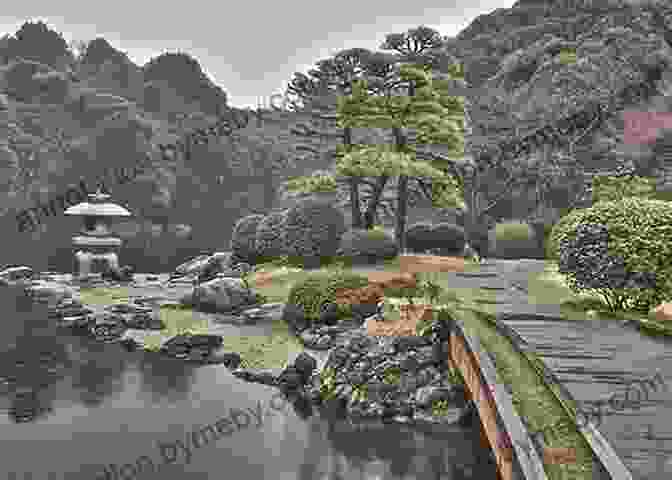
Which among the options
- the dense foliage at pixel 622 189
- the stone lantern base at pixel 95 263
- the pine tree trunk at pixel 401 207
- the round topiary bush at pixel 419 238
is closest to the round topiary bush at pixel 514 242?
the dense foliage at pixel 622 189

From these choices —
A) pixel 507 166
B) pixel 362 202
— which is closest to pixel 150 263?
pixel 362 202

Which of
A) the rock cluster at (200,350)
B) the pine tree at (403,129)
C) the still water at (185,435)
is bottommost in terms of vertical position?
the still water at (185,435)

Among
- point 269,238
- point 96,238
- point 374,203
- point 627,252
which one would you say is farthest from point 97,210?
point 627,252

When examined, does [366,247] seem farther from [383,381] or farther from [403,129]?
[383,381]

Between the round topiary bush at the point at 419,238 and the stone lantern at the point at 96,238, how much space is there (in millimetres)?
11729

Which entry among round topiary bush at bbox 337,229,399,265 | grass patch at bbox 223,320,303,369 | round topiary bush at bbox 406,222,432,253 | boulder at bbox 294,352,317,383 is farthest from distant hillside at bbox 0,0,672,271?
boulder at bbox 294,352,317,383

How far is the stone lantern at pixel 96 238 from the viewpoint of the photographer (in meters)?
26.4

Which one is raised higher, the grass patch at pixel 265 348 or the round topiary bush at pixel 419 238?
the round topiary bush at pixel 419 238

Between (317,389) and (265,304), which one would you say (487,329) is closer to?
(317,389)

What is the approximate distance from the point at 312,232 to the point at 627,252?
13.2 metres

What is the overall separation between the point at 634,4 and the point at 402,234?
32612mm

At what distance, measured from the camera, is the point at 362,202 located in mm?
30047

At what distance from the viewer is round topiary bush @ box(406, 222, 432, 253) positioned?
91.5 feet

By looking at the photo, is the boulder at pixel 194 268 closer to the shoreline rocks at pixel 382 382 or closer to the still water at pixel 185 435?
the still water at pixel 185 435
